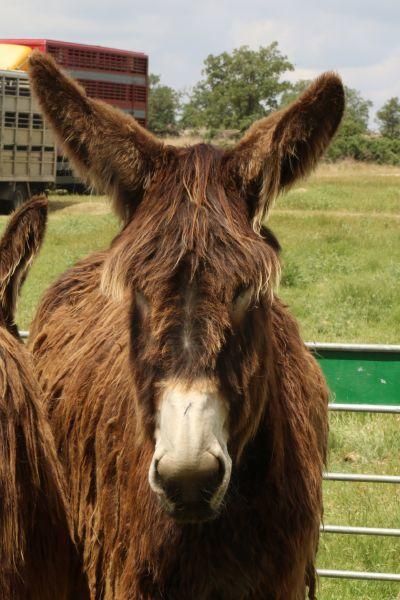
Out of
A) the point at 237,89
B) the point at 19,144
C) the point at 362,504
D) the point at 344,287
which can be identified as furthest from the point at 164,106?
the point at 362,504

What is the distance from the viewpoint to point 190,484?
2.77 meters

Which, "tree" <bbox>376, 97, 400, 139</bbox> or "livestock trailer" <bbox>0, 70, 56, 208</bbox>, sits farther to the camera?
"tree" <bbox>376, 97, 400, 139</bbox>

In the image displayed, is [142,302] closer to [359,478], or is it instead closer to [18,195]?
[359,478]

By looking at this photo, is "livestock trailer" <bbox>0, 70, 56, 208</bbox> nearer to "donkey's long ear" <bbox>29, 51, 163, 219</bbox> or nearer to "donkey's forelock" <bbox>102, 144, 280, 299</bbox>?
"donkey's long ear" <bbox>29, 51, 163, 219</bbox>

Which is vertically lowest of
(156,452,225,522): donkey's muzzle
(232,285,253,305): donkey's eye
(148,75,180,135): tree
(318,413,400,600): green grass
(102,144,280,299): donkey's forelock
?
(318,413,400,600): green grass

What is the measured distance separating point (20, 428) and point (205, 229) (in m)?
0.89

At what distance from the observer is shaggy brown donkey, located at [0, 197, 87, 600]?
2410 millimetres

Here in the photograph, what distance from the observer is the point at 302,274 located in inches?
634

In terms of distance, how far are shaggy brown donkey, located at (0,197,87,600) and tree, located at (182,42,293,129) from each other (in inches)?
1393

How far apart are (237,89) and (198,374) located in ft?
133

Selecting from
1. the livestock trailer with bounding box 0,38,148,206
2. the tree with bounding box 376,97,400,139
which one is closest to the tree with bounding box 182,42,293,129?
the livestock trailer with bounding box 0,38,148,206

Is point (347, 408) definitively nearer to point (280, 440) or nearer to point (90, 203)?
point (280, 440)

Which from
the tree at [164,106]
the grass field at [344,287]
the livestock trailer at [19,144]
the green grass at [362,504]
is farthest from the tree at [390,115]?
the green grass at [362,504]

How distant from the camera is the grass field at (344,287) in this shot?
623 cm
